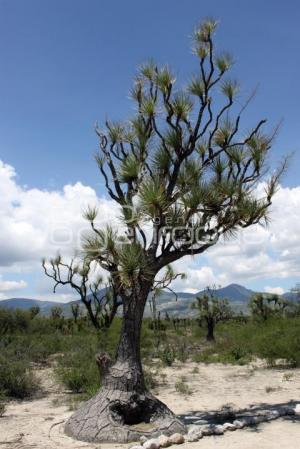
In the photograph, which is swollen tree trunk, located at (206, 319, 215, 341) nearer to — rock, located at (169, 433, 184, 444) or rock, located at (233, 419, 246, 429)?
rock, located at (233, 419, 246, 429)

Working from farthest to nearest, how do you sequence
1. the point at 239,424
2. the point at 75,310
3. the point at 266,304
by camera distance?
1. the point at 266,304
2. the point at 75,310
3. the point at 239,424

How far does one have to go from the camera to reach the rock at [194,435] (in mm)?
5934

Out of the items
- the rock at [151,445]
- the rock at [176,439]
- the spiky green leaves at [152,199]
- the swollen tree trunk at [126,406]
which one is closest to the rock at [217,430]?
the swollen tree trunk at [126,406]

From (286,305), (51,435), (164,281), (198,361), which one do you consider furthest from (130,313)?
(286,305)

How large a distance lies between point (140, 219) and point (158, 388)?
5.51 m

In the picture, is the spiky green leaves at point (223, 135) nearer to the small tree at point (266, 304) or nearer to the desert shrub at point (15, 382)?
the desert shrub at point (15, 382)

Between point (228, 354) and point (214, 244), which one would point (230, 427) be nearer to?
point (214, 244)

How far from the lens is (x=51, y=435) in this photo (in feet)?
21.1

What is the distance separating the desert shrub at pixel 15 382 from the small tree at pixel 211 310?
12.7 metres

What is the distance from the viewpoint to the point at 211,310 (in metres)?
23.0

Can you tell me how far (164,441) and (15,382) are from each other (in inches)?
201

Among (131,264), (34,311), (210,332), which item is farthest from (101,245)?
(34,311)

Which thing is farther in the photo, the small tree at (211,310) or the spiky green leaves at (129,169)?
the small tree at (211,310)

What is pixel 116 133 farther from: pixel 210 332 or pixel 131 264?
pixel 210 332
